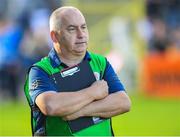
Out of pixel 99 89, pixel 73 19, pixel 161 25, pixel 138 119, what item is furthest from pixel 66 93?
pixel 161 25

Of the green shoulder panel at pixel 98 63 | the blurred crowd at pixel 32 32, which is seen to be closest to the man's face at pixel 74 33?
the green shoulder panel at pixel 98 63

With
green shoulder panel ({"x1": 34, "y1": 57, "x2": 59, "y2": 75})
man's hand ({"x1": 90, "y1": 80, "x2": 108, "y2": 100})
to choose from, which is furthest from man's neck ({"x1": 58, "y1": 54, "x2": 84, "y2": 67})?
man's hand ({"x1": 90, "y1": 80, "x2": 108, "y2": 100})

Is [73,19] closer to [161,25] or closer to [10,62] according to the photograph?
[10,62]

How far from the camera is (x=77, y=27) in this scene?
780 centimetres

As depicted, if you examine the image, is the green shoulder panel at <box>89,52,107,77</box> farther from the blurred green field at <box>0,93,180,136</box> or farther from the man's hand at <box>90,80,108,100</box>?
the blurred green field at <box>0,93,180,136</box>

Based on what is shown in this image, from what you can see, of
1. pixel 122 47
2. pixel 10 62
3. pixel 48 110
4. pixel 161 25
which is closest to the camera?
pixel 48 110

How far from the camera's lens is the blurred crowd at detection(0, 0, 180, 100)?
78.0ft

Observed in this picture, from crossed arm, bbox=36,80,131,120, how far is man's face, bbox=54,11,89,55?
37cm

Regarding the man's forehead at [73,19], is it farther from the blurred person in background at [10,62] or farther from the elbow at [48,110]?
the blurred person in background at [10,62]

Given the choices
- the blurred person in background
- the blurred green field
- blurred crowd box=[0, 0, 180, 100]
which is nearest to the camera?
the blurred green field

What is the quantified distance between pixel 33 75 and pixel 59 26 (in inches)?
19.3

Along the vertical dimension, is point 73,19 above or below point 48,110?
above

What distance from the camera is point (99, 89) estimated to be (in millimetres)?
7848

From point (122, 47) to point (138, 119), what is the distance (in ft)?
23.0
